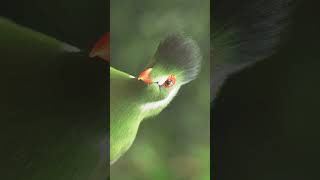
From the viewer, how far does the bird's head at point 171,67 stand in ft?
3.85

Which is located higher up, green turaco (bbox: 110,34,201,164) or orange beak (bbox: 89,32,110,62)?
orange beak (bbox: 89,32,110,62)

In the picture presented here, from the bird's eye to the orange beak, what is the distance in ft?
0.62

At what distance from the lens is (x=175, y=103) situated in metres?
1.18

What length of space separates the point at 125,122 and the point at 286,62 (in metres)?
0.51

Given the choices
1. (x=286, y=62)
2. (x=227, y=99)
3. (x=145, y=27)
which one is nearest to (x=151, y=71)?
(x=145, y=27)

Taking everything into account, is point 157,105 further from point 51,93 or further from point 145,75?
point 51,93

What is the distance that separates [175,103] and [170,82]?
66mm

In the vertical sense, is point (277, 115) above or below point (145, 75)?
below

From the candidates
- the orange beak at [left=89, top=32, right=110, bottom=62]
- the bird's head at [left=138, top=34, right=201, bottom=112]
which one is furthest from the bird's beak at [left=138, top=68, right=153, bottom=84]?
the orange beak at [left=89, top=32, right=110, bottom=62]

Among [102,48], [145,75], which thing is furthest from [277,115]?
[102,48]

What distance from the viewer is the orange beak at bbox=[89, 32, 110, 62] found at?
1166 mm

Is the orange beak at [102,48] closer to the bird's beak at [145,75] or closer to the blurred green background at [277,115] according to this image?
the bird's beak at [145,75]

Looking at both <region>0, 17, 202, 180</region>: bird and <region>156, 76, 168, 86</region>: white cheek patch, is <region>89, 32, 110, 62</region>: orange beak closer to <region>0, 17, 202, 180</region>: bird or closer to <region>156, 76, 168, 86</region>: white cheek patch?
<region>0, 17, 202, 180</region>: bird

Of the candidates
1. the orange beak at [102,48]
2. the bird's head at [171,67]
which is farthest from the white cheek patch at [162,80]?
the orange beak at [102,48]
